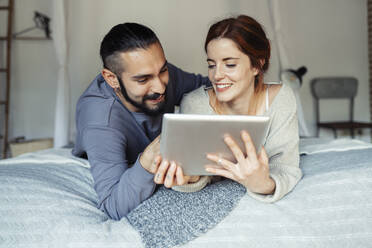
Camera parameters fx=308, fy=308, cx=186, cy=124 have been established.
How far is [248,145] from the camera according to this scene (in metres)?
0.79

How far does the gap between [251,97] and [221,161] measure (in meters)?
0.63

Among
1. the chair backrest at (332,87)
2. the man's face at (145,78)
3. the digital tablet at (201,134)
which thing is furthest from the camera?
the chair backrest at (332,87)

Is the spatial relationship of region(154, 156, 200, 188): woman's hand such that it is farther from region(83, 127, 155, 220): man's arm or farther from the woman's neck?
the woman's neck

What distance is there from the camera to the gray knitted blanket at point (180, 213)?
0.86 m

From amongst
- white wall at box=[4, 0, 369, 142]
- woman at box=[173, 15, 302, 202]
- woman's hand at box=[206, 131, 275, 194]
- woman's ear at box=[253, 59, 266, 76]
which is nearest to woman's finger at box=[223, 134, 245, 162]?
woman's hand at box=[206, 131, 275, 194]

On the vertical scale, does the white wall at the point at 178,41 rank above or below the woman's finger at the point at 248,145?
above

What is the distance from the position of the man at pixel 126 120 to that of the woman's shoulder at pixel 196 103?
0.13 m

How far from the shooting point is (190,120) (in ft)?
2.36

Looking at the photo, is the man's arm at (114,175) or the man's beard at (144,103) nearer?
the man's arm at (114,175)

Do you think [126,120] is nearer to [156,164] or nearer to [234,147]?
[156,164]

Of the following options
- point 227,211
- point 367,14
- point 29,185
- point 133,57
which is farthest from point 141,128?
point 367,14

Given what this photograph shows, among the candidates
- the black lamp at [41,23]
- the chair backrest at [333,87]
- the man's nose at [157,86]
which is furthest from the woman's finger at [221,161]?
the chair backrest at [333,87]

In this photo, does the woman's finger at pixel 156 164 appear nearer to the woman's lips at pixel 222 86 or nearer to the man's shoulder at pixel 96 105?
the man's shoulder at pixel 96 105

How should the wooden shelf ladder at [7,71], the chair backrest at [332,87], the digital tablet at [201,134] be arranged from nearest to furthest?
1. the digital tablet at [201,134]
2. the wooden shelf ladder at [7,71]
3. the chair backrest at [332,87]
